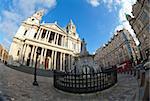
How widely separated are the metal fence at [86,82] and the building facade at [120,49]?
37076 millimetres

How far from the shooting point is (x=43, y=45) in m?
56.6

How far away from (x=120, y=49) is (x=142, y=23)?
21.3 m

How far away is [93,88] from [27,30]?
51562 millimetres

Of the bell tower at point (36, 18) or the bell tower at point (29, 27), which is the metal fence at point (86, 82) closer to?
the bell tower at point (29, 27)

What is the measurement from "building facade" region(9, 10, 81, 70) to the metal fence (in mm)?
38472

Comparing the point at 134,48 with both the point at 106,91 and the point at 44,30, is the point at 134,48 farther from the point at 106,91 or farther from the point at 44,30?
the point at 106,91

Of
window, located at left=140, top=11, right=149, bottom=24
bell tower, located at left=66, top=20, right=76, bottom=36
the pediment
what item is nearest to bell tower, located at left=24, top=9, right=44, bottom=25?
the pediment

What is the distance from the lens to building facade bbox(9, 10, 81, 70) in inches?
2076

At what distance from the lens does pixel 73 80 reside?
42.3 feet

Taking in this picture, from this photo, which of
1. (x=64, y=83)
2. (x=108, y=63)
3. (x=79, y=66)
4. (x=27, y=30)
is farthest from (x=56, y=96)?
(x=108, y=63)

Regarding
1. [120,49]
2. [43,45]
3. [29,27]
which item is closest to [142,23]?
[120,49]

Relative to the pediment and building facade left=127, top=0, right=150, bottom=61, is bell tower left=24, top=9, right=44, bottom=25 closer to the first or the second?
the pediment

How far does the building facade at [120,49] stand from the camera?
53.4 meters

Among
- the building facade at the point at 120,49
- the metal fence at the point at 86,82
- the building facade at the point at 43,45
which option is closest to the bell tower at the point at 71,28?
the building facade at the point at 43,45
